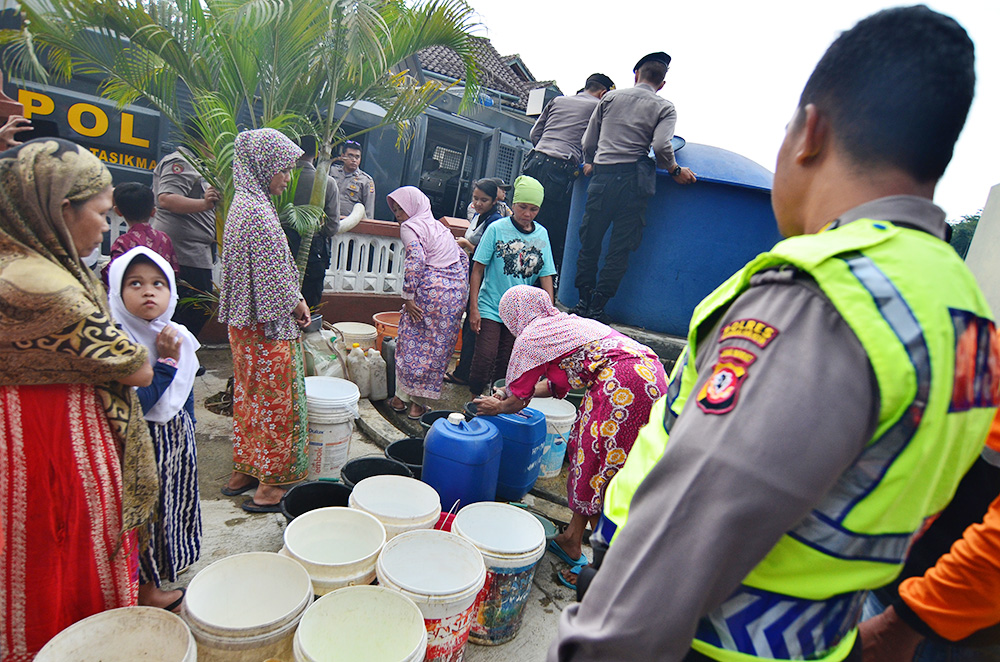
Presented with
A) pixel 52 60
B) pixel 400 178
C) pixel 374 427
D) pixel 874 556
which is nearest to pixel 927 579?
pixel 874 556

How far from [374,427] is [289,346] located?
53.1 inches

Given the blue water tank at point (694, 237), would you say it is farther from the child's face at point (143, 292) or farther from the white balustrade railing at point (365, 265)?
the child's face at point (143, 292)

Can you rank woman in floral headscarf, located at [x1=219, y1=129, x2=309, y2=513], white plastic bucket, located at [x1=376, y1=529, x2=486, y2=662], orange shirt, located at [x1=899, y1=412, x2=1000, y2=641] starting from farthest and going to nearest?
woman in floral headscarf, located at [x1=219, y1=129, x2=309, y2=513] < white plastic bucket, located at [x1=376, y1=529, x2=486, y2=662] < orange shirt, located at [x1=899, y1=412, x2=1000, y2=641]

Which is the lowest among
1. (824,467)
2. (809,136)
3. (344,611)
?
(344,611)

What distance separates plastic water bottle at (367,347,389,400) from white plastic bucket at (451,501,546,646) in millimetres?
2270

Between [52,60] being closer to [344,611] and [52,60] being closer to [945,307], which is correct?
[344,611]

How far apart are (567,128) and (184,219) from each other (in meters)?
3.65

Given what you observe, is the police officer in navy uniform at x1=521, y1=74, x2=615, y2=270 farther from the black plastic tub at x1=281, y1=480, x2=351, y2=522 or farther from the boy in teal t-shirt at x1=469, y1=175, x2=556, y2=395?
the black plastic tub at x1=281, y1=480, x2=351, y2=522

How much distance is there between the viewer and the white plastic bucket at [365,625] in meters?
1.91

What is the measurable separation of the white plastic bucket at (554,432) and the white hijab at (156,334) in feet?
7.32

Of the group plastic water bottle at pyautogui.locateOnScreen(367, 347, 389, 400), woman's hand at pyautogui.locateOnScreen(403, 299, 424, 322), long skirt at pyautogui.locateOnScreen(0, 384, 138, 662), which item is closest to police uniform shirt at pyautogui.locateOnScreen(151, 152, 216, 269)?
plastic water bottle at pyautogui.locateOnScreen(367, 347, 389, 400)

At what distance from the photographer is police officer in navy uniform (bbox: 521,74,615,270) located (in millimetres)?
5465

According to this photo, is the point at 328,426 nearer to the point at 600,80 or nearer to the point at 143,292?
the point at 143,292

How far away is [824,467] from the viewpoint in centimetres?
65
